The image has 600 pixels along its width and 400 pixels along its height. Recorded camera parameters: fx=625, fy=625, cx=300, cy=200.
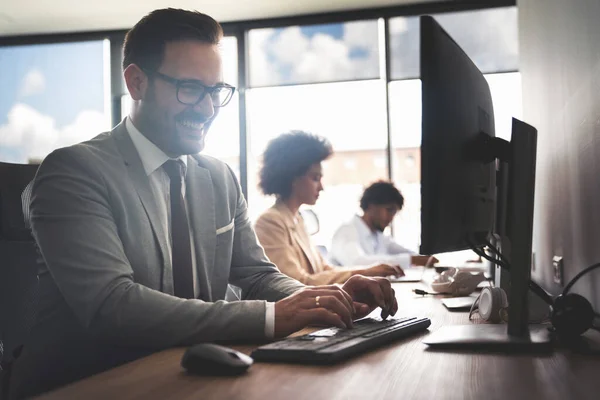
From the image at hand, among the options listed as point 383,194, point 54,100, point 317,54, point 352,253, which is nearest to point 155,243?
point 352,253

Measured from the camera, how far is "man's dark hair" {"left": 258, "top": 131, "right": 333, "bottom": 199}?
322 centimetres

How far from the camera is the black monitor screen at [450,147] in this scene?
39.4 inches

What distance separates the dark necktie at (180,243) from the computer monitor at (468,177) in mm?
653

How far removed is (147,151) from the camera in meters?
1.60

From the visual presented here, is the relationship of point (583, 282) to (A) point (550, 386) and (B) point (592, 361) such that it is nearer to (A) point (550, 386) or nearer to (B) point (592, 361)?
(B) point (592, 361)

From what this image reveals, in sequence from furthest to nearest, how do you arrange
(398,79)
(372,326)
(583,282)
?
(398,79) < (583,282) < (372,326)

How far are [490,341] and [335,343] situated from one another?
0.27 metres

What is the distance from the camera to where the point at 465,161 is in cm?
113

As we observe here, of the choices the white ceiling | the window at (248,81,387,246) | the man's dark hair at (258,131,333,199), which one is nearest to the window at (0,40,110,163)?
the white ceiling

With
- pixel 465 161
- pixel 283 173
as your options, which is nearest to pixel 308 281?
pixel 283 173

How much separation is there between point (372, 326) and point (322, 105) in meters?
4.65

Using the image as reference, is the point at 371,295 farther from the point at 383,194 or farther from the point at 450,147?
the point at 383,194

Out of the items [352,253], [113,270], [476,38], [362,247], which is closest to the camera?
[113,270]

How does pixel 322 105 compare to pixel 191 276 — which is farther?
pixel 322 105
